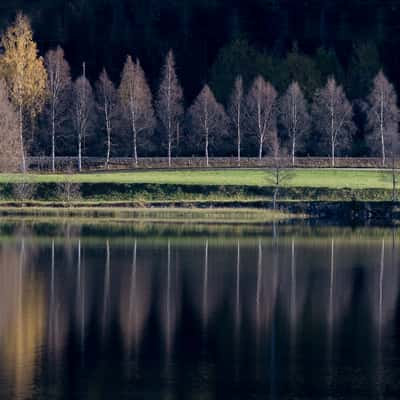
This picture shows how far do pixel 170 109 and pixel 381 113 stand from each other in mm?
16332

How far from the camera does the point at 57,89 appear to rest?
8856 cm

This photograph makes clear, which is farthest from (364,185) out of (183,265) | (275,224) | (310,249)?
(183,265)

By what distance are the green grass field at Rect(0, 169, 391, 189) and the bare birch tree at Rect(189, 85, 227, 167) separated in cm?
802

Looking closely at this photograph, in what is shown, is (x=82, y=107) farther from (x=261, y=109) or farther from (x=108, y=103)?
(x=261, y=109)

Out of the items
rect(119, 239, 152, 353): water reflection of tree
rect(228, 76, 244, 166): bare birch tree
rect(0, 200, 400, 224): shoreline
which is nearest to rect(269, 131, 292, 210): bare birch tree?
rect(0, 200, 400, 224): shoreline

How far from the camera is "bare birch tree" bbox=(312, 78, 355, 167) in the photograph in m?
89.4

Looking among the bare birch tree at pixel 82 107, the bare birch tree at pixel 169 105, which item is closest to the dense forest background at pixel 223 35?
the bare birch tree at pixel 169 105

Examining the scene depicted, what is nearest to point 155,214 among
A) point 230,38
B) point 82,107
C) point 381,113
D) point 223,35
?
point 82,107

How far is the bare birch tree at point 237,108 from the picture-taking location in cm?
8950

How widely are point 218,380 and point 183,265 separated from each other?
20.4 metres

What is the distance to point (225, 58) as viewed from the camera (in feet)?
335

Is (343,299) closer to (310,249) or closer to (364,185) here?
(310,249)

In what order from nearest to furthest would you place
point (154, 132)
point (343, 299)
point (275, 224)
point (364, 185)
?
point (343, 299)
point (275, 224)
point (364, 185)
point (154, 132)

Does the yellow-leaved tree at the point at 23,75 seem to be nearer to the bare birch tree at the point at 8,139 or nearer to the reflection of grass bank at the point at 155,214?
the bare birch tree at the point at 8,139
